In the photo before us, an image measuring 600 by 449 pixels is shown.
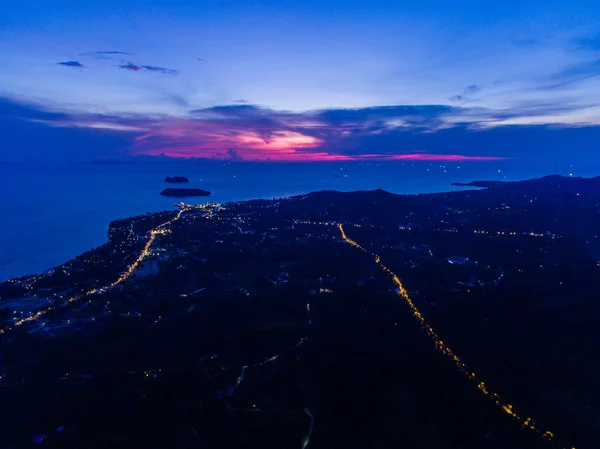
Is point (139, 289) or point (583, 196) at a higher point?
point (583, 196)

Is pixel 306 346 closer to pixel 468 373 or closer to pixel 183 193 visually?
pixel 468 373

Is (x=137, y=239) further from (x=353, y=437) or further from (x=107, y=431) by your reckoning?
(x=353, y=437)

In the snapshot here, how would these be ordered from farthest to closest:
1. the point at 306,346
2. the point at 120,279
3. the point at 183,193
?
the point at 183,193, the point at 120,279, the point at 306,346

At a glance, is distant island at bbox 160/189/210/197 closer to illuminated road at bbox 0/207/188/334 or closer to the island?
illuminated road at bbox 0/207/188/334

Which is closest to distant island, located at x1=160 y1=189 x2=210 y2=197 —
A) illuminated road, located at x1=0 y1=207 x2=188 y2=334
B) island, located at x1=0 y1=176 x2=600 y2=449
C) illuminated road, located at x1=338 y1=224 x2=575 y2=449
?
illuminated road, located at x1=0 y1=207 x2=188 y2=334

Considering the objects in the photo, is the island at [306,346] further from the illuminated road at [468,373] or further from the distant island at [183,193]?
the distant island at [183,193]

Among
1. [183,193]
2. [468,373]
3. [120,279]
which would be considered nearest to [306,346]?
[468,373]

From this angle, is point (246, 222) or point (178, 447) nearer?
point (178, 447)

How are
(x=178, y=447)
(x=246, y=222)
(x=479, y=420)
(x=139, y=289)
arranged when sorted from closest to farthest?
(x=178, y=447), (x=479, y=420), (x=139, y=289), (x=246, y=222)

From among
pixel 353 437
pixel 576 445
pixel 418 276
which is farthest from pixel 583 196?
pixel 353 437

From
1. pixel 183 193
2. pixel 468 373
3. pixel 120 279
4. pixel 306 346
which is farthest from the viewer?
pixel 183 193

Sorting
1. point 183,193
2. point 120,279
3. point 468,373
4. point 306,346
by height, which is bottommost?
point 120,279
